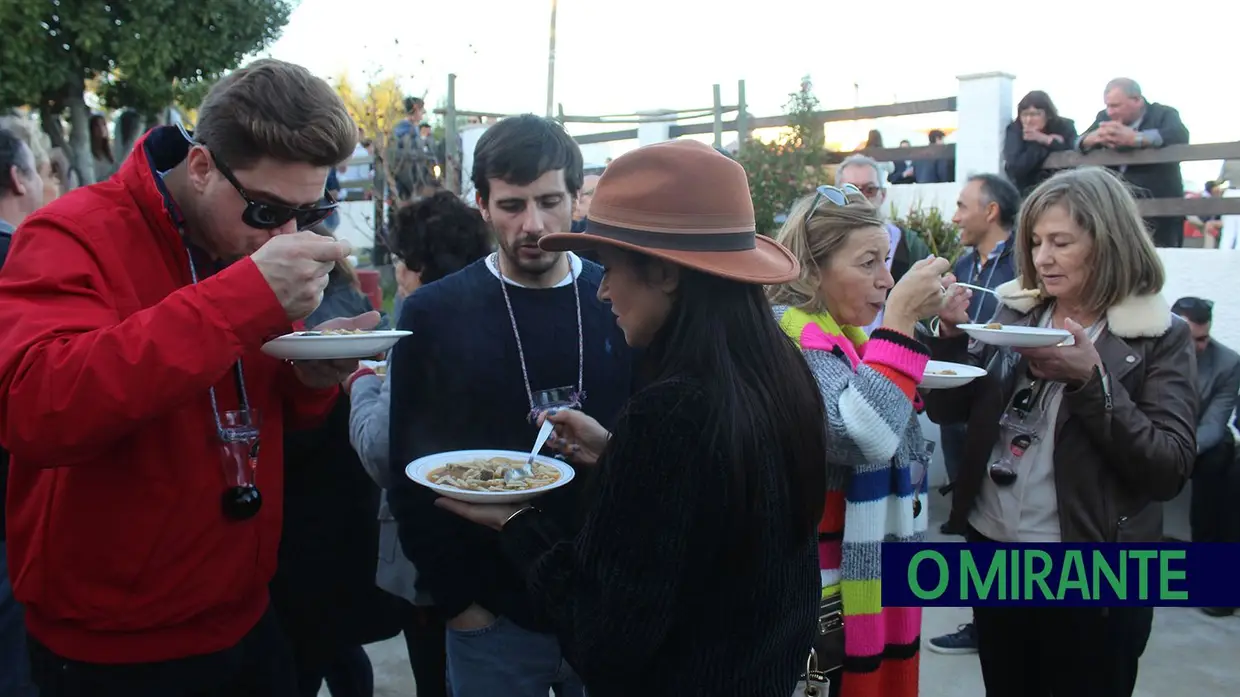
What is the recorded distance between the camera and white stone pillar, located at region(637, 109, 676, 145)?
13.6 m

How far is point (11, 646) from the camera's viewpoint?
10.8 ft

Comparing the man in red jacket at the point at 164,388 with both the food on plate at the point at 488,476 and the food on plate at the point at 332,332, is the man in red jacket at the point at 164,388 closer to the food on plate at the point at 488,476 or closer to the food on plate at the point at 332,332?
the food on plate at the point at 332,332

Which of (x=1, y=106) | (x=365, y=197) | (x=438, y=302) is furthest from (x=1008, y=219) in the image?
(x=365, y=197)

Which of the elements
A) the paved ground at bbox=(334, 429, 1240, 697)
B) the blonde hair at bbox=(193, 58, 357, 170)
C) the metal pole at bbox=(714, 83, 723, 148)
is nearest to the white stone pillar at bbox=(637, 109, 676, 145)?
the metal pole at bbox=(714, 83, 723, 148)

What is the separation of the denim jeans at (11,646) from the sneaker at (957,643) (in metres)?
4.24

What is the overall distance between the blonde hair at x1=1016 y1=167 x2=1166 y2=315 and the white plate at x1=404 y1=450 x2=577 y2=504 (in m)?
1.90

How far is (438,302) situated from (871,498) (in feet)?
4.59

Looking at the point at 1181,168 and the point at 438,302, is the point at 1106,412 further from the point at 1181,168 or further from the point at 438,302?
the point at 1181,168

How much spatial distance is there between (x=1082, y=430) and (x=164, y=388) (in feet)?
8.60

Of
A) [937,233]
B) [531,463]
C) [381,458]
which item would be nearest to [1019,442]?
[531,463]

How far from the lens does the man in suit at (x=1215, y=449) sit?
5777 millimetres

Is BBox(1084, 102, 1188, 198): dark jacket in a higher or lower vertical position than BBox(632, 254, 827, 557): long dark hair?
higher

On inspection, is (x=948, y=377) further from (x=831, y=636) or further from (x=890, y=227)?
(x=890, y=227)

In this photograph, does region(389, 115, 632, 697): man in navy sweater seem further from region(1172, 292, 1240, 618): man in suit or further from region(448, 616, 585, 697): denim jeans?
region(1172, 292, 1240, 618): man in suit
